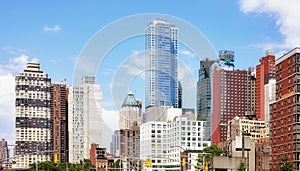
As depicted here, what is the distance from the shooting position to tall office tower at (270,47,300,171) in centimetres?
13812

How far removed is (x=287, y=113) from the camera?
144m

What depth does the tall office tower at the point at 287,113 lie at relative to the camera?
13812 centimetres

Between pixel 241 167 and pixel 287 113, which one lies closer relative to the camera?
pixel 241 167

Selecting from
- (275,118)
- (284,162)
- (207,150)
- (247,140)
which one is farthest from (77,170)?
(247,140)

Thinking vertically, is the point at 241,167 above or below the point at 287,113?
below

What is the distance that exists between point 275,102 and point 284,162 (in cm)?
4647

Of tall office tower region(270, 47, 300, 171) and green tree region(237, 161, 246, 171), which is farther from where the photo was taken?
tall office tower region(270, 47, 300, 171)

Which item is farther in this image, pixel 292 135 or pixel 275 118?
pixel 275 118

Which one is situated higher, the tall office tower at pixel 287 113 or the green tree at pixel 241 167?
the tall office tower at pixel 287 113

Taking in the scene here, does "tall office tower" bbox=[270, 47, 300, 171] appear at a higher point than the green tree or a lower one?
higher

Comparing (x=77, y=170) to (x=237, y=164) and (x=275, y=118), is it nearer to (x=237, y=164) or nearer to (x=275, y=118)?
(x=275, y=118)

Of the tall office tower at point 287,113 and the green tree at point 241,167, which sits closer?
the green tree at point 241,167

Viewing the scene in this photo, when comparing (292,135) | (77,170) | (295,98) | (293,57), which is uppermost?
(293,57)

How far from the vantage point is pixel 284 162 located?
10769 cm
